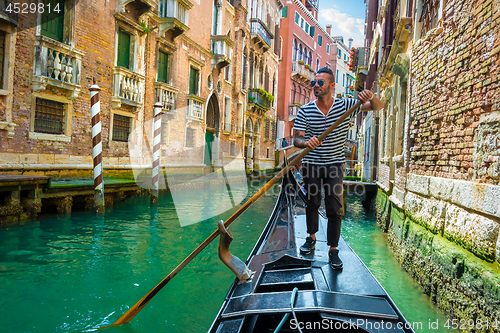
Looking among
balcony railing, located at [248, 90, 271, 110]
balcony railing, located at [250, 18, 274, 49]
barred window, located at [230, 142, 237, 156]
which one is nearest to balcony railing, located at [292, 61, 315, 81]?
balcony railing, located at [250, 18, 274, 49]

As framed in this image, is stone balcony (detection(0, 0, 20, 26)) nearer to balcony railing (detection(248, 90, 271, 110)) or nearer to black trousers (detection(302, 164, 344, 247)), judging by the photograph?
black trousers (detection(302, 164, 344, 247))

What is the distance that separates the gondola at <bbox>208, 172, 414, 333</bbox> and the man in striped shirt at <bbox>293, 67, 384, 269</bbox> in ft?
0.67

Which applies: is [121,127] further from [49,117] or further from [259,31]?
[259,31]

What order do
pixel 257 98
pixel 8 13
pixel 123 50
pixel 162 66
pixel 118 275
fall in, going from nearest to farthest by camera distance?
pixel 118 275
pixel 8 13
pixel 123 50
pixel 162 66
pixel 257 98

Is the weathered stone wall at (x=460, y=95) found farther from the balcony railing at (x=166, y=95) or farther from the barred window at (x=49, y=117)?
the balcony railing at (x=166, y=95)

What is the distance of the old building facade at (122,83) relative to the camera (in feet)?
17.9

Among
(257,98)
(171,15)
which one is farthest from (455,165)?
(257,98)

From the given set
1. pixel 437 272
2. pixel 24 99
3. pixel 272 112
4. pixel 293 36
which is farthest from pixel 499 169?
pixel 293 36

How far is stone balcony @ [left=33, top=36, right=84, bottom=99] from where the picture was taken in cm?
554

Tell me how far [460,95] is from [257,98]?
14.7m

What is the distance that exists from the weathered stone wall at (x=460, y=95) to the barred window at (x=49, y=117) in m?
5.80

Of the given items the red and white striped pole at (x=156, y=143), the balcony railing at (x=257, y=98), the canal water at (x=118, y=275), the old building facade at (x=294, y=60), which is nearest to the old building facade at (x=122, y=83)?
the balcony railing at (x=257, y=98)

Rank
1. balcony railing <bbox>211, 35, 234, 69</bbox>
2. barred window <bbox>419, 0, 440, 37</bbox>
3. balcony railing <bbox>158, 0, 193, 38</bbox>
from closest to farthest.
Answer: barred window <bbox>419, 0, 440, 37</bbox>, balcony railing <bbox>158, 0, 193, 38</bbox>, balcony railing <bbox>211, 35, 234, 69</bbox>

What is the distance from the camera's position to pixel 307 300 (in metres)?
1.47
